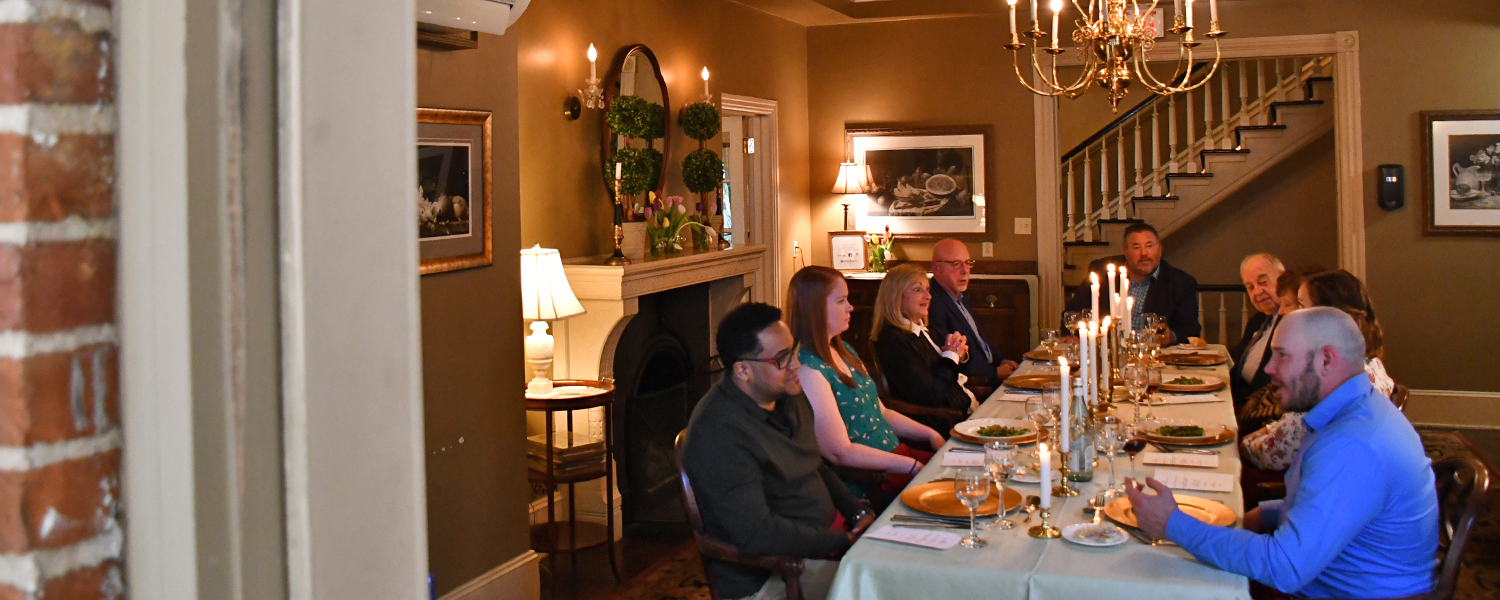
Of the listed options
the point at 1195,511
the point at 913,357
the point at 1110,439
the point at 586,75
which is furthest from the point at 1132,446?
the point at 586,75

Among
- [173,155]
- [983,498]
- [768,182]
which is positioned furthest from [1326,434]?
[768,182]

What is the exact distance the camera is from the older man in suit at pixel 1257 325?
15.7 ft

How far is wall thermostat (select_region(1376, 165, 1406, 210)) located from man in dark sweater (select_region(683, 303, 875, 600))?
18.8ft

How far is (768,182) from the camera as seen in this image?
25.2 ft

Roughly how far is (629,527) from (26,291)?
4893 millimetres

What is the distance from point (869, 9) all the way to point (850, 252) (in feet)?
5.58

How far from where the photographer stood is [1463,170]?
7.16 metres

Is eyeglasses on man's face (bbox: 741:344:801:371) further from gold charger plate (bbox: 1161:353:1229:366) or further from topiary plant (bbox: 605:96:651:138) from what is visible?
gold charger plate (bbox: 1161:353:1229:366)

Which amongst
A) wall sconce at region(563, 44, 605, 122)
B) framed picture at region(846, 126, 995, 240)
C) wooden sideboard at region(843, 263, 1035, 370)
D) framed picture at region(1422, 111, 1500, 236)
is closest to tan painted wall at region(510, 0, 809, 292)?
wall sconce at region(563, 44, 605, 122)

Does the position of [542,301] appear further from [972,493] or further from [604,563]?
[972,493]

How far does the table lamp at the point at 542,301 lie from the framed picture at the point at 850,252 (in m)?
3.92

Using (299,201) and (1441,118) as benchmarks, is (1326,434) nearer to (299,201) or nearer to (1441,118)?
(299,201)

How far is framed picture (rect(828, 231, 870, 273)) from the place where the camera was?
816 centimetres

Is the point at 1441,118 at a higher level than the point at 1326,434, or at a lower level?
higher
